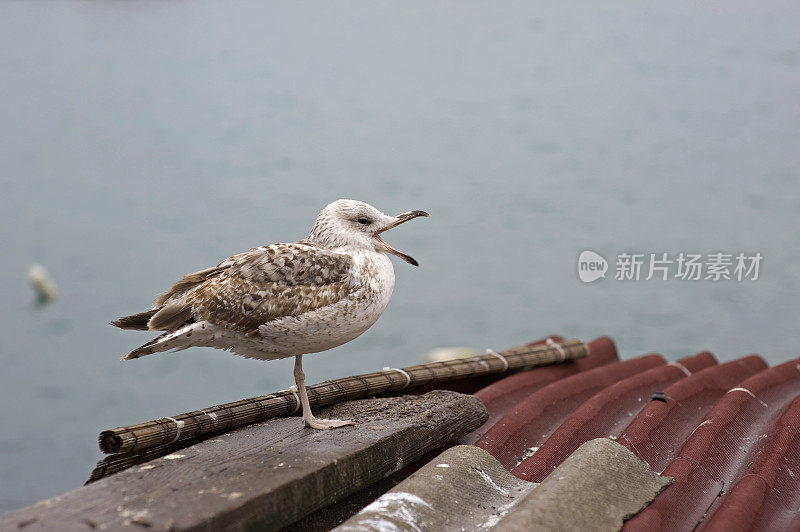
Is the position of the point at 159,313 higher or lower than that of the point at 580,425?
higher

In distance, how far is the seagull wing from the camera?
1.91m

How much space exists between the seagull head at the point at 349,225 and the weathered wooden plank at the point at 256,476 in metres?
0.50

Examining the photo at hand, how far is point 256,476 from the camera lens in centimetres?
154

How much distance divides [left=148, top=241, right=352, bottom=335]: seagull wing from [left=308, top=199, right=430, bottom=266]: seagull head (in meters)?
0.08

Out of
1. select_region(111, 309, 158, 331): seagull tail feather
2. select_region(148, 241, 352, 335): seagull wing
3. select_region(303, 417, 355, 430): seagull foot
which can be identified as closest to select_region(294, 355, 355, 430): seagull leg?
select_region(303, 417, 355, 430): seagull foot

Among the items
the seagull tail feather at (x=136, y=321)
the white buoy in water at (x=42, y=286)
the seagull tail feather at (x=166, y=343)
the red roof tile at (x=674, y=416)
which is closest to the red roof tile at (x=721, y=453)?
the red roof tile at (x=674, y=416)

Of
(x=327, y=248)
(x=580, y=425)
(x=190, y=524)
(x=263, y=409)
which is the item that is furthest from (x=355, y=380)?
(x=190, y=524)

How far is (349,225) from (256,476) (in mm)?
837

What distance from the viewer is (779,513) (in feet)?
5.68

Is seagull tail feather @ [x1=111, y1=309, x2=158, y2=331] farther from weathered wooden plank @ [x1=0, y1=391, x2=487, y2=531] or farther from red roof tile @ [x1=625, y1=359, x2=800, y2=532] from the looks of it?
red roof tile @ [x1=625, y1=359, x2=800, y2=532]

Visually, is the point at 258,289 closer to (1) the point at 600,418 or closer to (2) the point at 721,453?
(1) the point at 600,418

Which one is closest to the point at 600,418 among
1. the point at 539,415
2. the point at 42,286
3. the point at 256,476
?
the point at 539,415

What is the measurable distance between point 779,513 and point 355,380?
130 centimetres

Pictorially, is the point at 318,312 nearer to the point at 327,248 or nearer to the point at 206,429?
the point at 327,248
